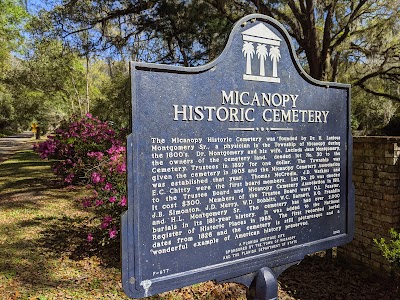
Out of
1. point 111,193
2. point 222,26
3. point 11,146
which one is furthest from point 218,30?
point 11,146

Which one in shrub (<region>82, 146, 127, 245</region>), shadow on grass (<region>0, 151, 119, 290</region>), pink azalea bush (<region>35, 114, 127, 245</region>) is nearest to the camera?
shadow on grass (<region>0, 151, 119, 290</region>)

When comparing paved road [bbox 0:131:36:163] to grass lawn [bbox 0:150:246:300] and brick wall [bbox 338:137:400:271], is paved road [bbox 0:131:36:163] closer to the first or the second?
grass lawn [bbox 0:150:246:300]

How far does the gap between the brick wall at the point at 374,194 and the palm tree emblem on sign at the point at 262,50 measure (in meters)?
2.68

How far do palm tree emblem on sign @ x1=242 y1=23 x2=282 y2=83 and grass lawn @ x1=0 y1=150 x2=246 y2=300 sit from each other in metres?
2.91

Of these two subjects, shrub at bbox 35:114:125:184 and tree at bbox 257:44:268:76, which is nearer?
tree at bbox 257:44:268:76

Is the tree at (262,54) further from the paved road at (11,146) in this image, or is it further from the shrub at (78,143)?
the paved road at (11,146)

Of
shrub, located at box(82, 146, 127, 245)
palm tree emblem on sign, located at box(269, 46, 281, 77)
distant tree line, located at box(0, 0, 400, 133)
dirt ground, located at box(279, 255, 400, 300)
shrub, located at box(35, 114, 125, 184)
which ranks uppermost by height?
distant tree line, located at box(0, 0, 400, 133)

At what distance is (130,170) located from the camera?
196 cm

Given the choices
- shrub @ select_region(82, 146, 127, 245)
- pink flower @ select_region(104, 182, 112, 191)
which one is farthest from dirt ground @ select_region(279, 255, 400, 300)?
pink flower @ select_region(104, 182, 112, 191)

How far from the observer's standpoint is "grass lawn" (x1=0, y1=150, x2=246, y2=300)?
4262 millimetres

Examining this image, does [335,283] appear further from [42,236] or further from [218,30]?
[218,30]

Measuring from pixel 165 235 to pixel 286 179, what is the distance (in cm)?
98

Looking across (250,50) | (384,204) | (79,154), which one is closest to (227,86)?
(250,50)

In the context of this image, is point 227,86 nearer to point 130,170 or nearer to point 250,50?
point 250,50
